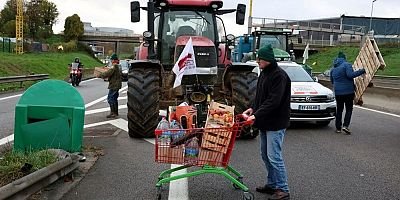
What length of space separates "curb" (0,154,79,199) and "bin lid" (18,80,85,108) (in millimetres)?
978

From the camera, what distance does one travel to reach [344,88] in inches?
434

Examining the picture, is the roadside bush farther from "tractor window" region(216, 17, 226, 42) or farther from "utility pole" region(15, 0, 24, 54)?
"tractor window" region(216, 17, 226, 42)

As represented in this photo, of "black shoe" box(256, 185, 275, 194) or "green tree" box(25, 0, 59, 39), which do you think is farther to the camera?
"green tree" box(25, 0, 59, 39)

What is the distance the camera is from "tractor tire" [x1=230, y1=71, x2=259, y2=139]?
385 inches

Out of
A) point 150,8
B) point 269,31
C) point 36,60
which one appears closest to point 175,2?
point 150,8

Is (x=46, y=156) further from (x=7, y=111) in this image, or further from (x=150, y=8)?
(x=7, y=111)

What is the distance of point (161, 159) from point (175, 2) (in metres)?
6.24

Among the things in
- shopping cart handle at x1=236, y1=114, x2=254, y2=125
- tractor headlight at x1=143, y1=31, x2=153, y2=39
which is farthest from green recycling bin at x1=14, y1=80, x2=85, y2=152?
tractor headlight at x1=143, y1=31, x2=153, y2=39

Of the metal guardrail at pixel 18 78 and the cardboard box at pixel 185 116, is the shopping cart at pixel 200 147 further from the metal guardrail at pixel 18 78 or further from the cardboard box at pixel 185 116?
the metal guardrail at pixel 18 78

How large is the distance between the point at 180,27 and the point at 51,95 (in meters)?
4.35

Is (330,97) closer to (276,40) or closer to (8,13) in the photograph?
(276,40)

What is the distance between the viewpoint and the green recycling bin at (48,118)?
23.1 ft

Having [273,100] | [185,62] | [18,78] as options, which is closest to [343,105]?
[185,62]

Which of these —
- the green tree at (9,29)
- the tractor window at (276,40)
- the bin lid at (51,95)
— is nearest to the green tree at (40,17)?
the green tree at (9,29)
